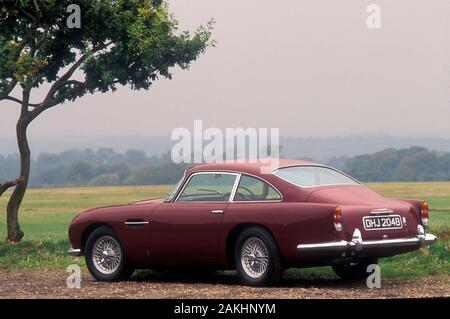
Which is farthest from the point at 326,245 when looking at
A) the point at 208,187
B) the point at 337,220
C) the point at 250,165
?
the point at 208,187

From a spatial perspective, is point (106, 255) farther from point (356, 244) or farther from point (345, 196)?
point (356, 244)

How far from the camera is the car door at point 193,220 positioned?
43.7 feet

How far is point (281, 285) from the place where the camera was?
1325cm

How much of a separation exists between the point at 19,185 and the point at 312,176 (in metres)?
12.0

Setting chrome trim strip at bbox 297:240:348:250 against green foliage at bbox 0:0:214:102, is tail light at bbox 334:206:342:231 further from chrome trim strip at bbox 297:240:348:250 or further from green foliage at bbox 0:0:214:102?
green foliage at bbox 0:0:214:102

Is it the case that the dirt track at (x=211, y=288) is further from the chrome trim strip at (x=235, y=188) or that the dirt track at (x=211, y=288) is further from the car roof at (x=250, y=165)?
the car roof at (x=250, y=165)

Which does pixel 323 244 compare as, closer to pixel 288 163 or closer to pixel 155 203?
pixel 288 163

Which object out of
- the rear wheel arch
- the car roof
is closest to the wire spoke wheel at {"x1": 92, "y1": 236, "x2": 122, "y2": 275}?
the car roof

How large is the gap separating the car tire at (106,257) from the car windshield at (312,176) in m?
2.60

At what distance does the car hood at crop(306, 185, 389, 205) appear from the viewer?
41.6ft

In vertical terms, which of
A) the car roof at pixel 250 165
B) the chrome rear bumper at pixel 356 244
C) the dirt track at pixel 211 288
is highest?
the car roof at pixel 250 165

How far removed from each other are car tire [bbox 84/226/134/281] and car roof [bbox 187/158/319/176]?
4.83ft

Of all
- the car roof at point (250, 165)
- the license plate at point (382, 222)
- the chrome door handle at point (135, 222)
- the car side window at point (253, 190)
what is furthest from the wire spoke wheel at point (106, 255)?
the license plate at point (382, 222)

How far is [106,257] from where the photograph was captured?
574 inches
